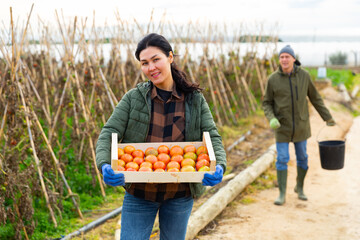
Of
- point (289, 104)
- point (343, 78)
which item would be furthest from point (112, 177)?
point (343, 78)

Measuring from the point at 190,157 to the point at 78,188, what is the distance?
274cm

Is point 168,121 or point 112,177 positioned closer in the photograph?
point 112,177

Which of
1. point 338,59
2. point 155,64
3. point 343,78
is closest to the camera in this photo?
point 155,64

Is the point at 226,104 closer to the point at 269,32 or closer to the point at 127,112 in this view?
the point at 269,32

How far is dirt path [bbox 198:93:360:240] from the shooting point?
3494mm

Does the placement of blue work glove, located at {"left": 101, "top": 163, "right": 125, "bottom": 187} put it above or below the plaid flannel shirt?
below

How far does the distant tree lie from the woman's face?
1962 cm

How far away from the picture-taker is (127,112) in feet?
6.36

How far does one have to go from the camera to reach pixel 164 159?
1.90m

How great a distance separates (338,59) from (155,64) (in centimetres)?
1999

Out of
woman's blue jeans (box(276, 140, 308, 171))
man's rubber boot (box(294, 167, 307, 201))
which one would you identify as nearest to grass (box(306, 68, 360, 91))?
man's rubber boot (box(294, 167, 307, 201))

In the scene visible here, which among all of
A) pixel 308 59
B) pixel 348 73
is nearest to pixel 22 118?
pixel 348 73

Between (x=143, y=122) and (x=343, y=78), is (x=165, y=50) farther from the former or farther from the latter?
(x=343, y=78)

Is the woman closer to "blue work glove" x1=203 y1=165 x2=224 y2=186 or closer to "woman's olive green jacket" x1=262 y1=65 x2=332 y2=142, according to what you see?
"blue work glove" x1=203 y1=165 x2=224 y2=186
